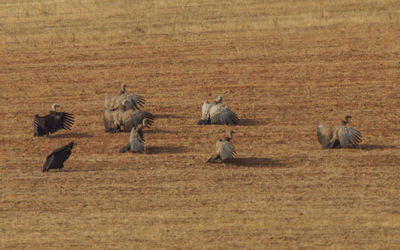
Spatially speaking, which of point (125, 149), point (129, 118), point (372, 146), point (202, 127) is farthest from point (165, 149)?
point (372, 146)

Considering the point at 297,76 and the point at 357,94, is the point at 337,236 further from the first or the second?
the point at 297,76

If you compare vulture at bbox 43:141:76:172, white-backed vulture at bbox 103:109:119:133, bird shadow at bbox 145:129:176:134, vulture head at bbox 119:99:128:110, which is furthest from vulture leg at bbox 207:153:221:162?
vulture head at bbox 119:99:128:110

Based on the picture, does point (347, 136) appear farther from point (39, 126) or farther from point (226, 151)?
point (39, 126)

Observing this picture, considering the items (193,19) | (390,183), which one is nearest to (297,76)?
(193,19)

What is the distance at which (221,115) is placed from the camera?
2973 centimetres

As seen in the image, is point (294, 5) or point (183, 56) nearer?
point (183, 56)

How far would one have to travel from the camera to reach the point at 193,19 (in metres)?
44.4

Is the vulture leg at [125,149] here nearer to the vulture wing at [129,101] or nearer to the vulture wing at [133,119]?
the vulture wing at [133,119]

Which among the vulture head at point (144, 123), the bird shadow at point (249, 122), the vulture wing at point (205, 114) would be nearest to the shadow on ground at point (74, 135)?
the vulture head at point (144, 123)

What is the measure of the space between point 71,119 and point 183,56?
993 cm

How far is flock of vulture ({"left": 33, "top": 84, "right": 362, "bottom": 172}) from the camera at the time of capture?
25.6 meters

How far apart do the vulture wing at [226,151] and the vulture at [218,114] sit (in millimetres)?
4266

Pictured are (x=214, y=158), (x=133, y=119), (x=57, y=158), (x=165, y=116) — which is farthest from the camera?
(x=165, y=116)

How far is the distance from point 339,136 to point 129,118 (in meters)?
6.70
